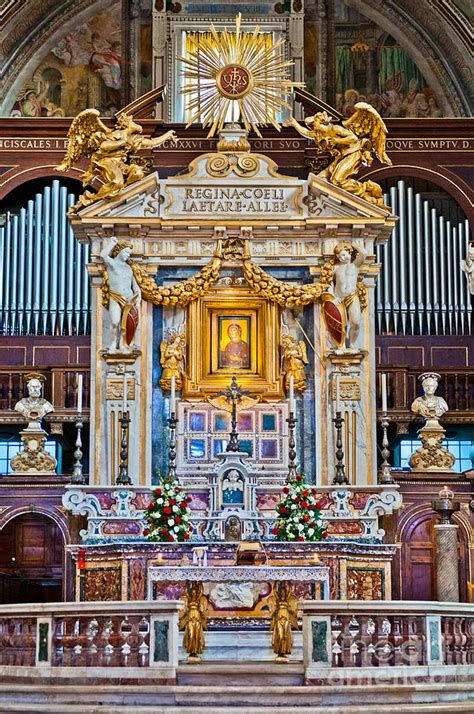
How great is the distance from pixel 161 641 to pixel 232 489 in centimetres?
Answer: 514

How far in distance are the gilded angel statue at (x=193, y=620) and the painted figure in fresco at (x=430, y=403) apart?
6.97 metres

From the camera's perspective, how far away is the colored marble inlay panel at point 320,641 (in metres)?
13.6

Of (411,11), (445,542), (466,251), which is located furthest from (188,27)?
A: (445,542)

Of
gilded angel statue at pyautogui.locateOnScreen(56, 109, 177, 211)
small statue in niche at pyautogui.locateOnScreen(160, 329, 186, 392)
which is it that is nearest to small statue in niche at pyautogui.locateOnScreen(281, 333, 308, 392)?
small statue in niche at pyautogui.locateOnScreen(160, 329, 186, 392)

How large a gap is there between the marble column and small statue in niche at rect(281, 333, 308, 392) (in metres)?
3.20

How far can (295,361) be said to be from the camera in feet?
67.1

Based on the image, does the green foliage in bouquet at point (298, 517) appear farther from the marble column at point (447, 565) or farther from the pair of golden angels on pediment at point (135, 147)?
the pair of golden angels on pediment at point (135, 147)

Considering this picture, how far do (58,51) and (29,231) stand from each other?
3.16 m

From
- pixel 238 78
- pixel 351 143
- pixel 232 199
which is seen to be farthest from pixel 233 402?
pixel 238 78

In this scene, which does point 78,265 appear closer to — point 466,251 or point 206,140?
point 206,140

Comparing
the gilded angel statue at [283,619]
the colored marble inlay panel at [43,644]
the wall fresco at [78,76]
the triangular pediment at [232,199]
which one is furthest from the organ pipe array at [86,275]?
the colored marble inlay panel at [43,644]

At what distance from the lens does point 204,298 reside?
819 inches

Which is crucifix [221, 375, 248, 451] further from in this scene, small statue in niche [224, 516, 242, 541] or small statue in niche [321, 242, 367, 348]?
small statue in niche [321, 242, 367, 348]

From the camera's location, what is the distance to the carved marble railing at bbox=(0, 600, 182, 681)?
1354 cm
